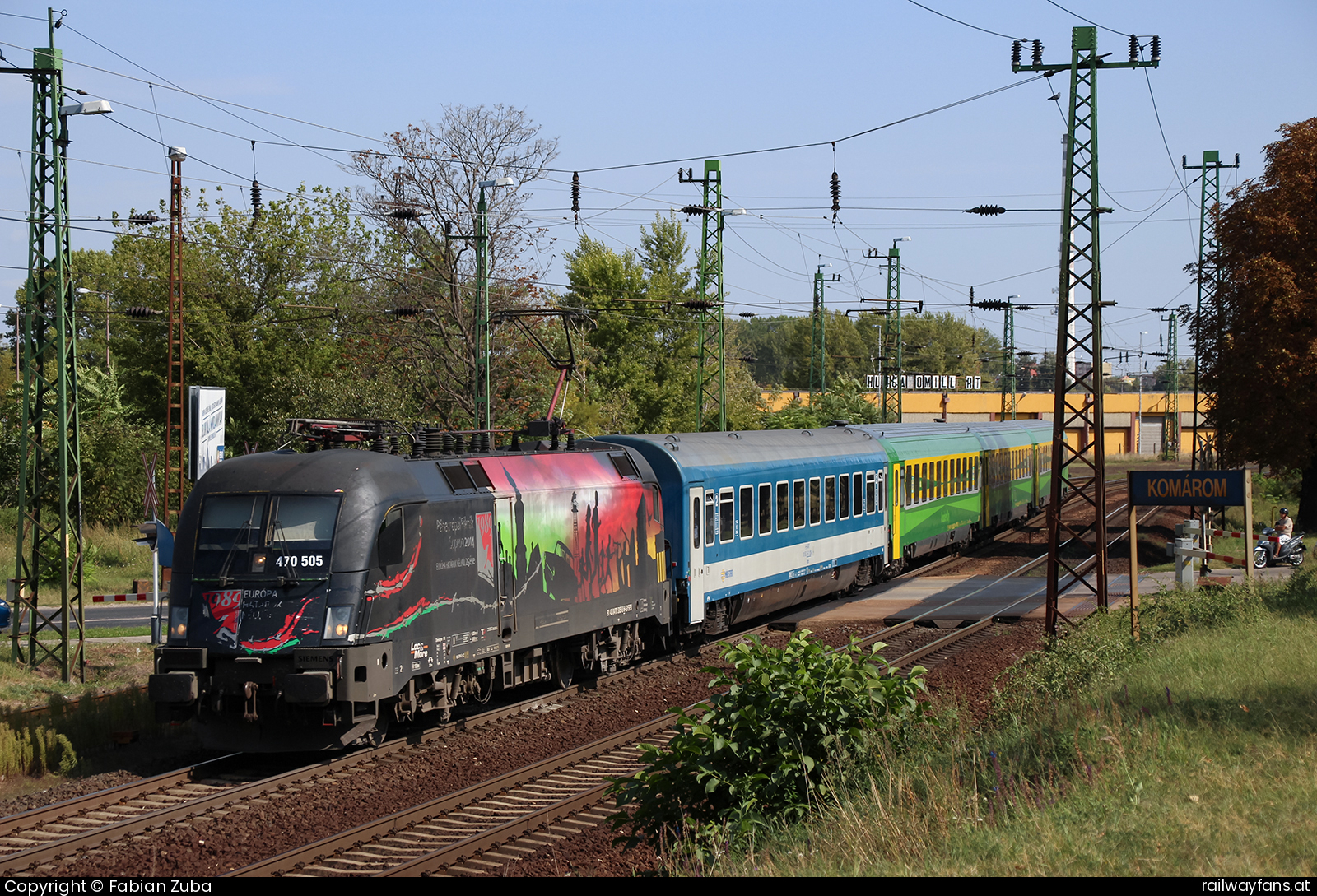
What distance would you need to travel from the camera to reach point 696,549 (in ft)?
59.0

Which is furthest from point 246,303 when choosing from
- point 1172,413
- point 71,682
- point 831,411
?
point 1172,413

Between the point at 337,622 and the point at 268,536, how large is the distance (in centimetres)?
118

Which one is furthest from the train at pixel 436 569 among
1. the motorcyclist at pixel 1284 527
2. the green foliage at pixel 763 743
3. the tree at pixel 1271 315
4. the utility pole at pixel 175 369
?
the tree at pixel 1271 315

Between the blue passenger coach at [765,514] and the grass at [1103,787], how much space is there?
6.84 metres

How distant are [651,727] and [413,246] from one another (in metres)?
23.6

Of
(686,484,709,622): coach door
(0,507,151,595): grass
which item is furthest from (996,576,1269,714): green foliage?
(0,507,151,595): grass

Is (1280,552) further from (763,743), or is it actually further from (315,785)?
(315,785)

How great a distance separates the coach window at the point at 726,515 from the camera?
18625mm

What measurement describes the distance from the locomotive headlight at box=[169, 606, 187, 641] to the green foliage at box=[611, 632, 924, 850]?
5384mm

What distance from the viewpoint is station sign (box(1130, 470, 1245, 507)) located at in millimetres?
16172

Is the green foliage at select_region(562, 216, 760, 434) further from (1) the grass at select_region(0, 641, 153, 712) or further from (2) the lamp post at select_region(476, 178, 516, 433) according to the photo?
(1) the grass at select_region(0, 641, 153, 712)

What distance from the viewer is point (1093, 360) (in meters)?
16.9
